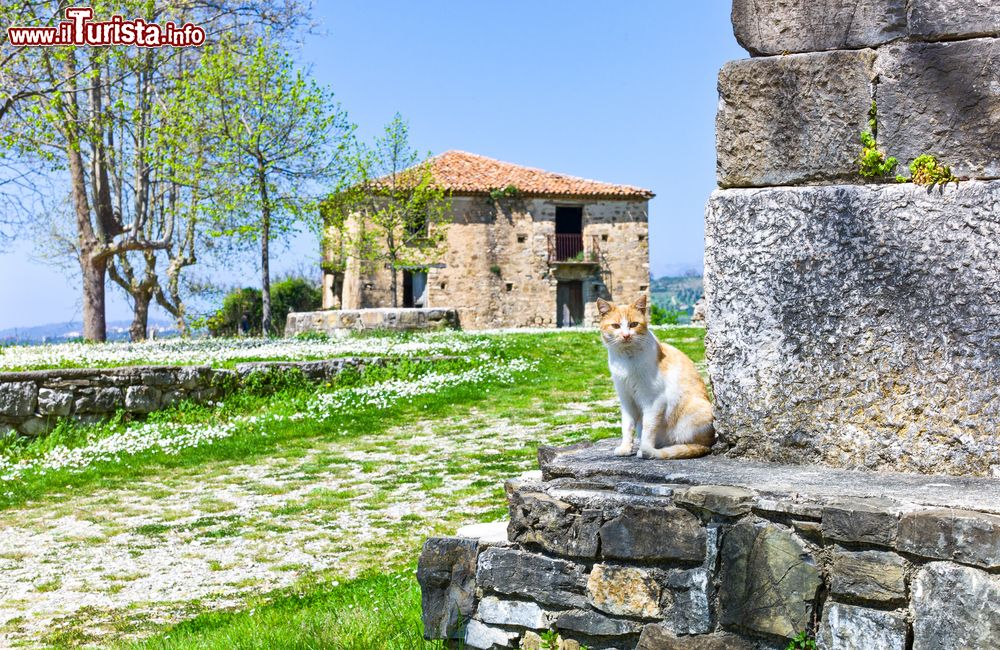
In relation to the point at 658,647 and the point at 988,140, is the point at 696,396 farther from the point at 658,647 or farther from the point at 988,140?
the point at 988,140

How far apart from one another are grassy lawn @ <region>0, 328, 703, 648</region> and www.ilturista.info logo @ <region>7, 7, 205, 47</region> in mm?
7148

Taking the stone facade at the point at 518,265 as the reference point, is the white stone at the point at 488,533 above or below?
below

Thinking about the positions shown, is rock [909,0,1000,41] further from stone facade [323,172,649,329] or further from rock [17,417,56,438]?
stone facade [323,172,649,329]

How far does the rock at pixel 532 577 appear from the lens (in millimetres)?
3309

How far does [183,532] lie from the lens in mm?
6941

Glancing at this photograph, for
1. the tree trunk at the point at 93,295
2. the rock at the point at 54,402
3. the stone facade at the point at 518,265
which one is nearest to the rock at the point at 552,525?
the rock at the point at 54,402

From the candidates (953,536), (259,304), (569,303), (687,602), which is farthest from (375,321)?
(953,536)

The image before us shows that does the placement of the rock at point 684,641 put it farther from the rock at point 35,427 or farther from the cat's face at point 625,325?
the rock at point 35,427

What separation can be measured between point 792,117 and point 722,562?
5.57 feet

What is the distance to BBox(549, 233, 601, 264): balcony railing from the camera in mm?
37594

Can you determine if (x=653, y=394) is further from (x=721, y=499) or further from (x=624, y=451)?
(x=721, y=499)

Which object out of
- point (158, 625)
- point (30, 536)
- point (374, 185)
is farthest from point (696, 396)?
point (374, 185)

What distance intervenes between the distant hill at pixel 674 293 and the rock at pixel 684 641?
910 inches

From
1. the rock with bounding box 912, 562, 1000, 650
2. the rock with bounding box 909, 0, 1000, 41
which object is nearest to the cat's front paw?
the rock with bounding box 912, 562, 1000, 650
